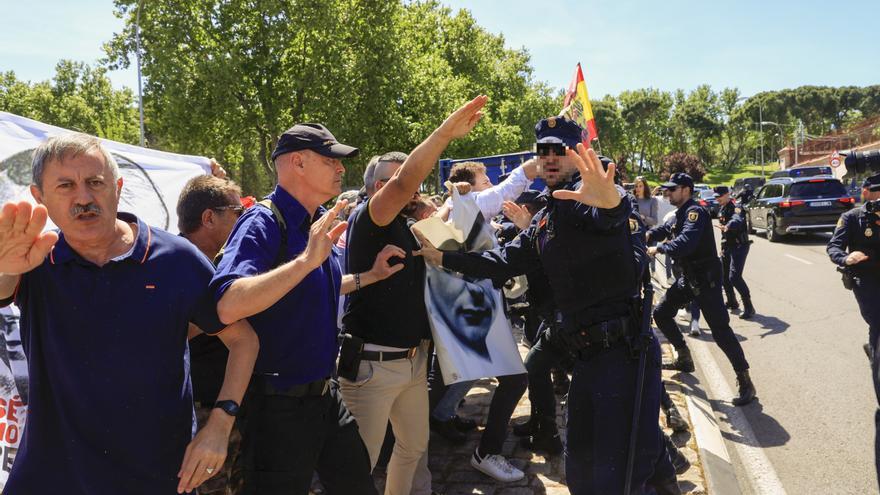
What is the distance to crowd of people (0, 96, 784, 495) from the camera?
1.86 meters

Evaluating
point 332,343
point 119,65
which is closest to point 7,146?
point 332,343

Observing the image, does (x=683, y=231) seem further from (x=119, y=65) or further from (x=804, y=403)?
(x=119, y=65)

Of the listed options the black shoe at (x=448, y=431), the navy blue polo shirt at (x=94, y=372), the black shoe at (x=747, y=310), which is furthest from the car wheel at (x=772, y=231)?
the navy blue polo shirt at (x=94, y=372)

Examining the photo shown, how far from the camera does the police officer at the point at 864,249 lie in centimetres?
495

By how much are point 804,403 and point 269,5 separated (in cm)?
1818

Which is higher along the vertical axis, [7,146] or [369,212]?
[7,146]

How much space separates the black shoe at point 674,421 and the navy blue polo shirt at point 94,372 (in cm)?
371

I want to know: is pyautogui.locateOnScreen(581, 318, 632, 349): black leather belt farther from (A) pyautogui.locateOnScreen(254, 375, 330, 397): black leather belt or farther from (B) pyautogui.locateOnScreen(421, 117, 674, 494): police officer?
(A) pyautogui.locateOnScreen(254, 375, 330, 397): black leather belt

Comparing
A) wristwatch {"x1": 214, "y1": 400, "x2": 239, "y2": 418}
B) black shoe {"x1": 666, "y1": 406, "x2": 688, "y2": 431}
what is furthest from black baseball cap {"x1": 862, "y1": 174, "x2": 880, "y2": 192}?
wristwatch {"x1": 214, "y1": 400, "x2": 239, "y2": 418}

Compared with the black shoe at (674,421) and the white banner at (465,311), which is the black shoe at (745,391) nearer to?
the black shoe at (674,421)

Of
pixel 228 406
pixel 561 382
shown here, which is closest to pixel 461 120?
pixel 228 406

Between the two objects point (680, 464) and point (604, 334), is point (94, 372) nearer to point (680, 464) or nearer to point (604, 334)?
point (604, 334)

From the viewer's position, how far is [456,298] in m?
3.42

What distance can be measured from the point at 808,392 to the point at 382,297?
4.55 metres
